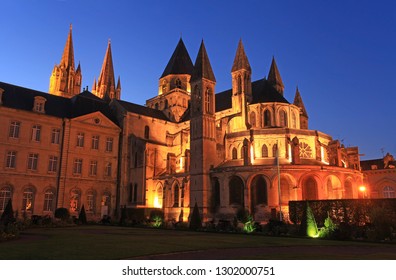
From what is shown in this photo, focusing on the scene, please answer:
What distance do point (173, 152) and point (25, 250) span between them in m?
→ 39.0

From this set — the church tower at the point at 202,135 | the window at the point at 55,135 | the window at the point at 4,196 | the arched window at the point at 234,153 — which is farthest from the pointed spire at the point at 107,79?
the arched window at the point at 234,153

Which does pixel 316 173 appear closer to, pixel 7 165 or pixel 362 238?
pixel 362 238

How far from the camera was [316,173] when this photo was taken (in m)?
34.4

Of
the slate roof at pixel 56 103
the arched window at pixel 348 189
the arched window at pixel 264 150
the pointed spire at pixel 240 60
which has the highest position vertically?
the pointed spire at pixel 240 60

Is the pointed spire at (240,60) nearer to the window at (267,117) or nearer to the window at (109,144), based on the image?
the window at (267,117)

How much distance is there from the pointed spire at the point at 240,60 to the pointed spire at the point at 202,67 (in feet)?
21.8

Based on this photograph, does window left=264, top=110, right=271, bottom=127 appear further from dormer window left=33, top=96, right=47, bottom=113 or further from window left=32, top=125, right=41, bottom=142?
window left=32, top=125, right=41, bottom=142

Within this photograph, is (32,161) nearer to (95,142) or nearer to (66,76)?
(95,142)

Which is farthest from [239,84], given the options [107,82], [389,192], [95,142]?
[107,82]

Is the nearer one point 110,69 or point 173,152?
point 173,152

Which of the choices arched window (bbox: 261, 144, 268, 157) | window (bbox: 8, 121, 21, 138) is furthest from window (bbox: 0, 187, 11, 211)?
arched window (bbox: 261, 144, 268, 157)

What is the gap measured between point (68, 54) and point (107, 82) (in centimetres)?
990

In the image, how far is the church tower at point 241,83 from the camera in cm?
4784
